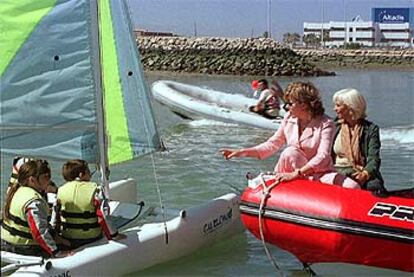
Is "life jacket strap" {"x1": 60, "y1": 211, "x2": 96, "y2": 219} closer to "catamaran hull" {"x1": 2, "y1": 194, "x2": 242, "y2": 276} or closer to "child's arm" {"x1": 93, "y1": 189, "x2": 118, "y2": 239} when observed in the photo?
"child's arm" {"x1": 93, "y1": 189, "x2": 118, "y2": 239}

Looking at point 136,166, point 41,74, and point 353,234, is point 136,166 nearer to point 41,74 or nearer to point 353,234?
point 41,74

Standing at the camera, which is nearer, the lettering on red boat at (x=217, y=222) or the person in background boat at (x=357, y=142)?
the person in background boat at (x=357, y=142)

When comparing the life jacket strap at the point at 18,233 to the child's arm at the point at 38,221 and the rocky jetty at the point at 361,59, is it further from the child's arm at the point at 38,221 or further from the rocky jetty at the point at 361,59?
the rocky jetty at the point at 361,59

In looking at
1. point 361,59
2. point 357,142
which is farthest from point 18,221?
point 361,59

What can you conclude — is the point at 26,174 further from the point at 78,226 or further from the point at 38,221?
the point at 78,226

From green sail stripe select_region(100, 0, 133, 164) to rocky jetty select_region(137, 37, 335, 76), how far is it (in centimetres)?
3051

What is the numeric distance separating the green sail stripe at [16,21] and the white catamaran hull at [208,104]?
26.6 ft

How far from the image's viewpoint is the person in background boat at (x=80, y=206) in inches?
210

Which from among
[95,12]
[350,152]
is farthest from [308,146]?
[95,12]

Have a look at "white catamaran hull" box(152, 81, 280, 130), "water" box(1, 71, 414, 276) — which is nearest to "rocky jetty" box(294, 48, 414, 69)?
"water" box(1, 71, 414, 276)

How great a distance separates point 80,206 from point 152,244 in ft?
2.26

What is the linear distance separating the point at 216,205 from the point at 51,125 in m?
1.49

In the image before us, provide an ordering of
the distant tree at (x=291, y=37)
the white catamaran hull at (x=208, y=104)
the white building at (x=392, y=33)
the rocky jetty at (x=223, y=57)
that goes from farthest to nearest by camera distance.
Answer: the distant tree at (x=291, y=37), the white building at (x=392, y=33), the rocky jetty at (x=223, y=57), the white catamaran hull at (x=208, y=104)

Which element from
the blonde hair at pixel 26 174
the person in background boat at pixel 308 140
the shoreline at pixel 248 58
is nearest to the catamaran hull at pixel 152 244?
the blonde hair at pixel 26 174
